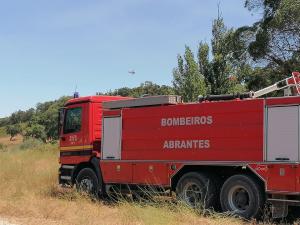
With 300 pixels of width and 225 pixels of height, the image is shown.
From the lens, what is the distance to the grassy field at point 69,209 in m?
9.65

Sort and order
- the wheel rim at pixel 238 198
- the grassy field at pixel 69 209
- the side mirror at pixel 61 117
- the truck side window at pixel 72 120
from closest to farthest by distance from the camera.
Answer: the grassy field at pixel 69 209 → the wheel rim at pixel 238 198 → the truck side window at pixel 72 120 → the side mirror at pixel 61 117

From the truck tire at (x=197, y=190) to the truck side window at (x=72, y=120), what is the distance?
4.54m

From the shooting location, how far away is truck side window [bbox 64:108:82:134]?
51.9 ft

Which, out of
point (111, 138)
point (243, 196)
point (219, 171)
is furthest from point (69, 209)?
point (243, 196)

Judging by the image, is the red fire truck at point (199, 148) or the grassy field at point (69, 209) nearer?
the grassy field at point (69, 209)

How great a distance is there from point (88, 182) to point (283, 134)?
21.9 feet

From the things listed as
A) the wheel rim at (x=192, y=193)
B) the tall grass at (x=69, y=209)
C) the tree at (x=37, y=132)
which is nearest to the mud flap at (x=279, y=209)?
the tall grass at (x=69, y=209)

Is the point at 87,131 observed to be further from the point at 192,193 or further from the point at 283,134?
the point at 283,134

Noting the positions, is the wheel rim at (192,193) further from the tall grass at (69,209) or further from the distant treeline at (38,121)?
the distant treeline at (38,121)

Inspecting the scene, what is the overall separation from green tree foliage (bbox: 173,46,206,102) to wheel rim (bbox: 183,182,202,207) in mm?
10618

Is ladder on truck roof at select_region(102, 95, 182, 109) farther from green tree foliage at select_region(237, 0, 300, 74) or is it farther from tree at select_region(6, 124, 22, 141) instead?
tree at select_region(6, 124, 22, 141)

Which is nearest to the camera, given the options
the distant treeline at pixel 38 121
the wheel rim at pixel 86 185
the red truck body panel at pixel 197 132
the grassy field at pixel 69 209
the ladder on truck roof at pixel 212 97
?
the grassy field at pixel 69 209

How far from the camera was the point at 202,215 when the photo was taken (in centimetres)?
1076

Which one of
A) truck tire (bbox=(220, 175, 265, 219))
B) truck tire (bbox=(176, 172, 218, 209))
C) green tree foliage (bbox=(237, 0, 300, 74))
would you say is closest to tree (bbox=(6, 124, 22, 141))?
green tree foliage (bbox=(237, 0, 300, 74))
